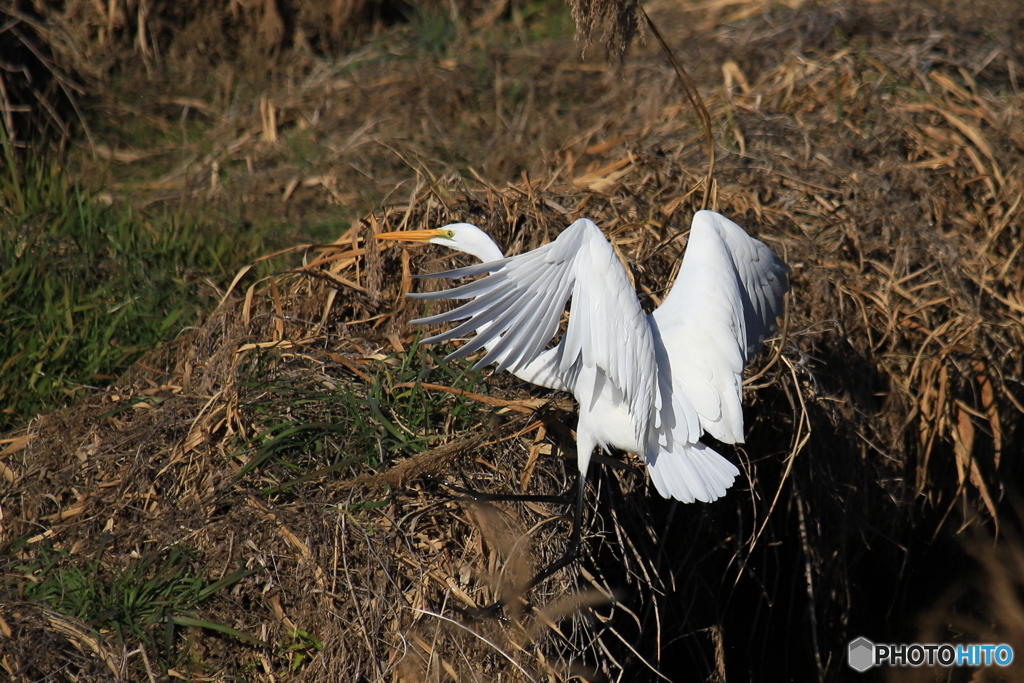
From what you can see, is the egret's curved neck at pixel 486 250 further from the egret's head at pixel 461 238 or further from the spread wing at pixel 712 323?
the spread wing at pixel 712 323

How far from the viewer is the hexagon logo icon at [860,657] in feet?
12.2

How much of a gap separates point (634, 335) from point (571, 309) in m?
0.18

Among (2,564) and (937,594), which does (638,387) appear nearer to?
(2,564)

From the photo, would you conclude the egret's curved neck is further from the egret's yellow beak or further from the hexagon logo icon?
the hexagon logo icon

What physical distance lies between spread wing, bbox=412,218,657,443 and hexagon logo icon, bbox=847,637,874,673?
1963 millimetres

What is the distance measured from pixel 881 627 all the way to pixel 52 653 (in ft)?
10.3

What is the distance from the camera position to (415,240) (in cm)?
297

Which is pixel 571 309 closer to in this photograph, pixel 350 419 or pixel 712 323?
pixel 712 323

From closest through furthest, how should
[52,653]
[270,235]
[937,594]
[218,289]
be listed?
1. [52,653]
2. [218,289]
3. [937,594]
4. [270,235]

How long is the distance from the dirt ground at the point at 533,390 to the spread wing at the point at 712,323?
11.9 inches

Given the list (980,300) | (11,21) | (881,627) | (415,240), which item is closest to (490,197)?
(415,240)

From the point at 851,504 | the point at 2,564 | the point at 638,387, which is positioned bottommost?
the point at 851,504

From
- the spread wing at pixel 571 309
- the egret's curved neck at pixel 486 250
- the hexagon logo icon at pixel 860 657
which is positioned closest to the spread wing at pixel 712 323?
the spread wing at pixel 571 309

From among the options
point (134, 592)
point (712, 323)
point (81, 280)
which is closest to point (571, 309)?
point (712, 323)
